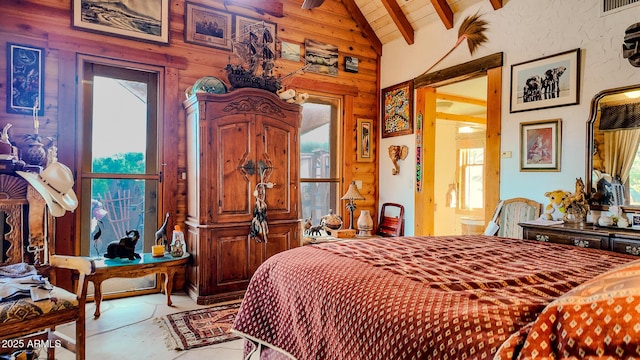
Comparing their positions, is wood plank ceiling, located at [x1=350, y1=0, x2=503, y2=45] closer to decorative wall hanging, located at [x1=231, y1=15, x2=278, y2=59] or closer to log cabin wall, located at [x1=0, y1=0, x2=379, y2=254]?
log cabin wall, located at [x1=0, y1=0, x2=379, y2=254]

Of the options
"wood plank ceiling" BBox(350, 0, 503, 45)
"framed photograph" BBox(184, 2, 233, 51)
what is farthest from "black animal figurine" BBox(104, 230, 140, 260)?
"wood plank ceiling" BBox(350, 0, 503, 45)

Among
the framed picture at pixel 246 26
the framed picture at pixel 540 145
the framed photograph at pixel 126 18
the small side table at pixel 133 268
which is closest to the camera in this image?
the small side table at pixel 133 268

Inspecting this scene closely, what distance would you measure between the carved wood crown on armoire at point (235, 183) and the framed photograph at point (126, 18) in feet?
2.74

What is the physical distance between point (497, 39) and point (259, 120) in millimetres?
2650

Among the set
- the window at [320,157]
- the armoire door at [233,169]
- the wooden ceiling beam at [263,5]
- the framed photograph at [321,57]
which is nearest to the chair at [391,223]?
the window at [320,157]

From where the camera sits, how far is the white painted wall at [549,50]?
3.09 metres

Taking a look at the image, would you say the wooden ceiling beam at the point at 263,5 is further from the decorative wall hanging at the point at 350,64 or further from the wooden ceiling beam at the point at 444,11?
the wooden ceiling beam at the point at 444,11

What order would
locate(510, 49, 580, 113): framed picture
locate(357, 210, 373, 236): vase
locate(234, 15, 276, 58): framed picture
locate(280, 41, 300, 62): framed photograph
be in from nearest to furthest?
locate(510, 49, 580, 113): framed picture → locate(234, 15, 276, 58): framed picture → locate(280, 41, 300, 62): framed photograph → locate(357, 210, 373, 236): vase

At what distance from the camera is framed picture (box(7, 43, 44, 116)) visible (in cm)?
324

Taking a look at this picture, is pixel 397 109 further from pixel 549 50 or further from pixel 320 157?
pixel 549 50

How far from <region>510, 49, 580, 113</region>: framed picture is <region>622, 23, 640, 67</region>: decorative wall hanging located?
1.15ft

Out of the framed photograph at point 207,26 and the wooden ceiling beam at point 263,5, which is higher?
the wooden ceiling beam at point 263,5

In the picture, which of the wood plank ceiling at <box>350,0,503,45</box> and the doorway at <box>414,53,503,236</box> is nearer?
the doorway at <box>414,53,503,236</box>

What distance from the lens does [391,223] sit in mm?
5141
